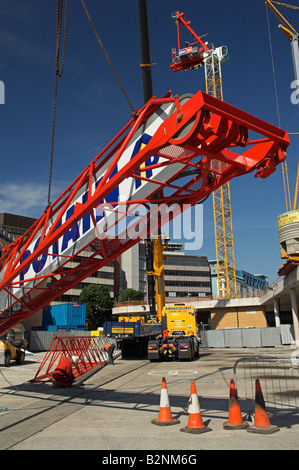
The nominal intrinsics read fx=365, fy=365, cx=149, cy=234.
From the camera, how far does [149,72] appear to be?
16.5 m

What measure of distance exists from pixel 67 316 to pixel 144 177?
167 ft

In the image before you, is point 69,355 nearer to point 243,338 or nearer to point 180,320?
point 180,320

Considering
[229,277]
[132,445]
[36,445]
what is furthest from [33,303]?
[229,277]

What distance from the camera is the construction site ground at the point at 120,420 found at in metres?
6.29

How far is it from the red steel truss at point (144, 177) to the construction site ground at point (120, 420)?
126 inches

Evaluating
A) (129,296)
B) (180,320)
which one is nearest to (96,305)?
(129,296)

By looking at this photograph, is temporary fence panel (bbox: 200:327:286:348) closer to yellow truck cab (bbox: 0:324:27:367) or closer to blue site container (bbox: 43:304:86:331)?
yellow truck cab (bbox: 0:324:27:367)

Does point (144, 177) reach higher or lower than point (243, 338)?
higher

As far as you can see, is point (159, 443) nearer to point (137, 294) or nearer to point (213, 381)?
point (213, 381)

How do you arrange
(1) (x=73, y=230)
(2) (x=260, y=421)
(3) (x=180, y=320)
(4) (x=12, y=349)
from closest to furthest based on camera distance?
→ 1. (2) (x=260, y=421)
2. (1) (x=73, y=230)
3. (4) (x=12, y=349)
4. (3) (x=180, y=320)

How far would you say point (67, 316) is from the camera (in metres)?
55.5

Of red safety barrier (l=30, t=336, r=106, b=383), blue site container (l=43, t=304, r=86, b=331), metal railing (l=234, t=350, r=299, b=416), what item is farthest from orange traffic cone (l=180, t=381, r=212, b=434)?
blue site container (l=43, t=304, r=86, b=331)

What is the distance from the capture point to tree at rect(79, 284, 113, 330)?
76438 millimetres

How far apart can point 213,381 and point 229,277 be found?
57.1 meters
